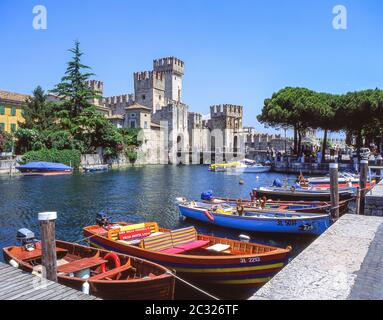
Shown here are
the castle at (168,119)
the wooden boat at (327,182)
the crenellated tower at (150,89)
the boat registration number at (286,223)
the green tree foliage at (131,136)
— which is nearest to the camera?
the boat registration number at (286,223)

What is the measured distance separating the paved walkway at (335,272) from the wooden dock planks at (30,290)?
128 inches

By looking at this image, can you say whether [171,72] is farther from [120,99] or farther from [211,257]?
[211,257]

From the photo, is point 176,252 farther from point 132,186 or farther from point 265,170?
point 265,170

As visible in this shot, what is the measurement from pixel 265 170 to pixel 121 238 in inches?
1613

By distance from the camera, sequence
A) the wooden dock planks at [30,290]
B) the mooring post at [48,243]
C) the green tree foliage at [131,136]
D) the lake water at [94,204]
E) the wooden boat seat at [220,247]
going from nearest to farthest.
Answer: the wooden dock planks at [30,290]
the mooring post at [48,243]
the wooden boat seat at [220,247]
the lake water at [94,204]
the green tree foliage at [131,136]

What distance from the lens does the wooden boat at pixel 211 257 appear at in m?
9.16

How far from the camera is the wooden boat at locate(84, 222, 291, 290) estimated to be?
9.16 metres

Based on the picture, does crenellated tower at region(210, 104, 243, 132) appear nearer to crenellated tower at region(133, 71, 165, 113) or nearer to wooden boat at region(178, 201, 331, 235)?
crenellated tower at region(133, 71, 165, 113)

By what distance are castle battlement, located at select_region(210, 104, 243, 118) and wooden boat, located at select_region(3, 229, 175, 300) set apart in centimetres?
6867

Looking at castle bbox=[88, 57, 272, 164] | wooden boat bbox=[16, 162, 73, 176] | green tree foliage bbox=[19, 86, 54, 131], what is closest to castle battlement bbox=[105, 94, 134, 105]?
castle bbox=[88, 57, 272, 164]

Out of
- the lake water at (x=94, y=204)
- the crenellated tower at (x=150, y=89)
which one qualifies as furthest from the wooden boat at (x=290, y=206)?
the crenellated tower at (x=150, y=89)

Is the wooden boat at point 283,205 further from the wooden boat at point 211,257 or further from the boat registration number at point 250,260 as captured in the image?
the boat registration number at point 250,260

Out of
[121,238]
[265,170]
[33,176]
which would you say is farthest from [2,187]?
[265,170]

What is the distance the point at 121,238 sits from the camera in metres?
11.7
